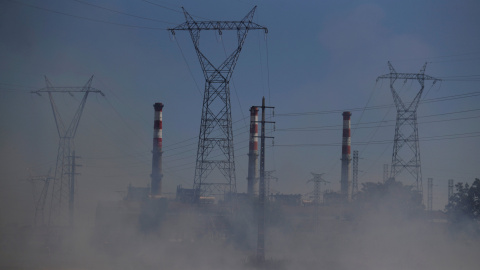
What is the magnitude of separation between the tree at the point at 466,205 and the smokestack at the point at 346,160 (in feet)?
64.0

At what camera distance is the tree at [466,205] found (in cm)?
4134

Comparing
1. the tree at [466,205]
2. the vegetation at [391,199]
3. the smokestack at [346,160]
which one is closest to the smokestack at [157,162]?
the vegetation at [391,199]

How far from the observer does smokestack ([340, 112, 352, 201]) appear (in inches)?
2441

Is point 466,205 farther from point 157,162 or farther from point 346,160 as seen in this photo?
point 157,162

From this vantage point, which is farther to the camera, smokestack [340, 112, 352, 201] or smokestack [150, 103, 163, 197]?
smokestack [340, 112, 352, 201]

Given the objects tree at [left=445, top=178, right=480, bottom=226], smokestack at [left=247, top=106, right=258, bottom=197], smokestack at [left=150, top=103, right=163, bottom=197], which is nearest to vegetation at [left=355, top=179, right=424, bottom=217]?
tree at [left=445, top=178, right=480, bottom=226]

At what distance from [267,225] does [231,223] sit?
3.91 metres

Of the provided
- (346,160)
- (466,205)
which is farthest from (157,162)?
(466,205)

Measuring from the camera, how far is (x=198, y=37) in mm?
40812

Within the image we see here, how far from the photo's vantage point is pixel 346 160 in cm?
6212

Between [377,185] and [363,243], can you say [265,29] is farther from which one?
[377,185]

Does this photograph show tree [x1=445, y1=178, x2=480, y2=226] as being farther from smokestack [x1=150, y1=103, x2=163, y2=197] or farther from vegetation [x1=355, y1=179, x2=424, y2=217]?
smokestack [x1=150, y1=103, x2=163, y2=197]

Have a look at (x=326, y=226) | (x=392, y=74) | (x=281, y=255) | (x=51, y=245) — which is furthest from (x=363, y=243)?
(x=51, y=245)

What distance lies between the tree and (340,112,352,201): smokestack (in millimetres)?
19493
